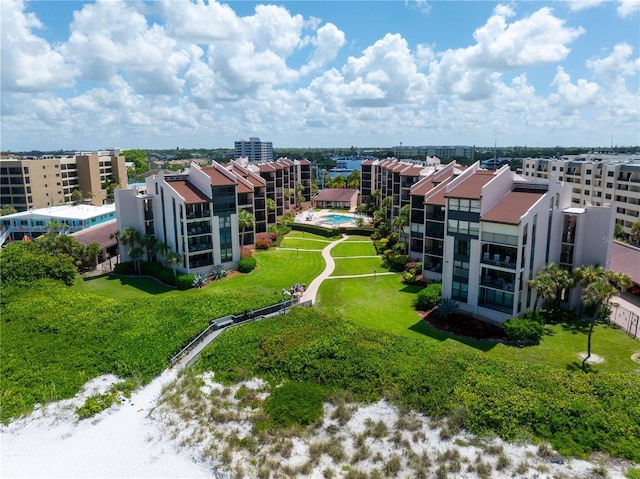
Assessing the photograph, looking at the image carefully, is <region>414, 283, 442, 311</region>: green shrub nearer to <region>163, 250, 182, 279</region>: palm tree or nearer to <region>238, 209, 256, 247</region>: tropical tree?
<region>163, 250, 182, 279</region>: palm tree

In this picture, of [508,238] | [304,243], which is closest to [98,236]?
[304,243]

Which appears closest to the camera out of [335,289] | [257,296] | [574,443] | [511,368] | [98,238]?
[574,443]

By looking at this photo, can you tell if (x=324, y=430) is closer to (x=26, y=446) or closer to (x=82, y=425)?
(x=82, y=425)

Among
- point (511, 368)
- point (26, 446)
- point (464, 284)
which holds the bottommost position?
point (26, 446)

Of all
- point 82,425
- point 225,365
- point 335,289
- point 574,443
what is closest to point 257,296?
point 335,289

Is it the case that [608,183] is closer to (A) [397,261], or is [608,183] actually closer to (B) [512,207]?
(A) [397,261]

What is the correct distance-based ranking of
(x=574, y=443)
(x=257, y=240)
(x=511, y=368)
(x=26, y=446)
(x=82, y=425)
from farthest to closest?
1. (x=257, y=240)
2. (x=511, y=368)
3. (x=82, y=425)
4. (x=26, y=446)
5. (x=574, y=443)

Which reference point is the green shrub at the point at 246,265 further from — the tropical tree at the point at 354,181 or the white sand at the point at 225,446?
the tropical tree at the point at 354,181
